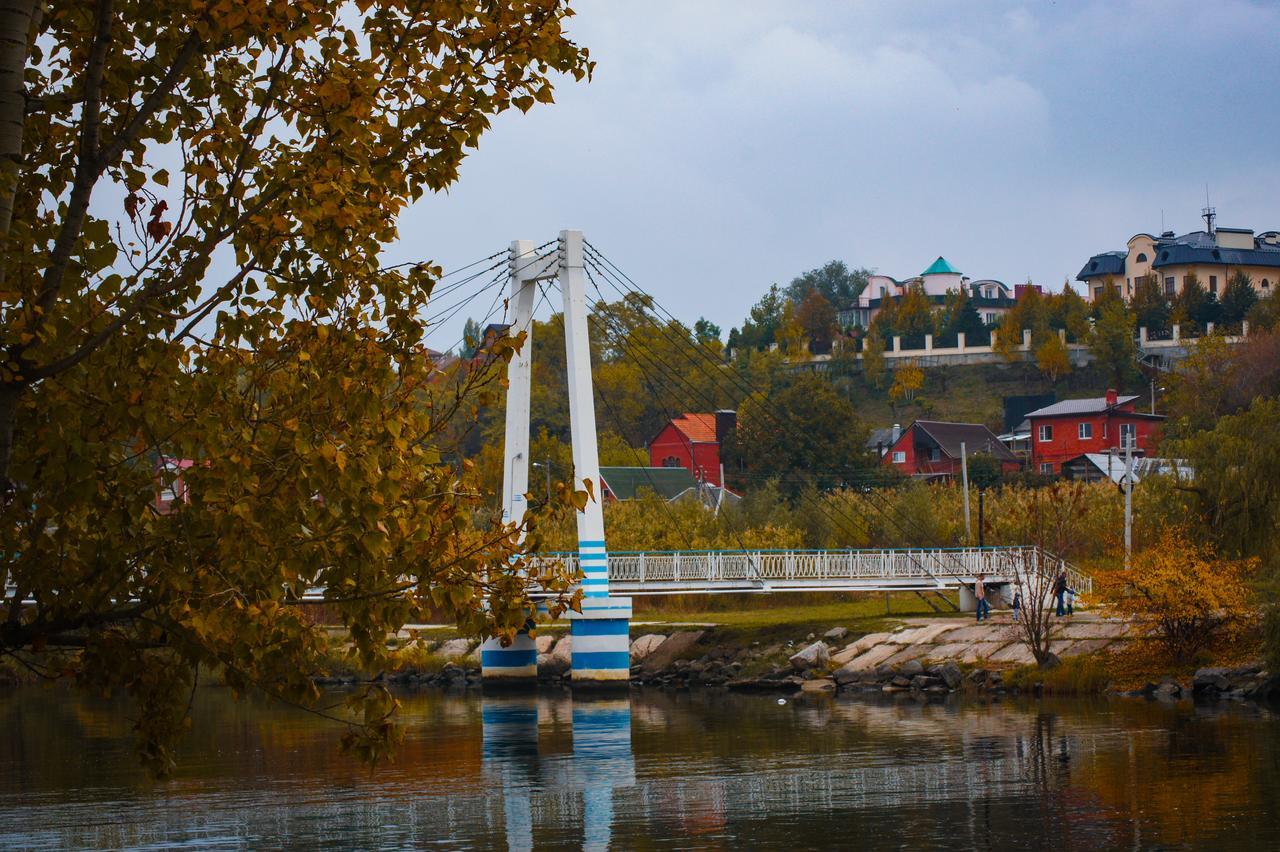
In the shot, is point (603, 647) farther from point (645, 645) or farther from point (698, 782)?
point (698, 782)

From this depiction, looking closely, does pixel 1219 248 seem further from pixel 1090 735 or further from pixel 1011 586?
pixel 1090 735

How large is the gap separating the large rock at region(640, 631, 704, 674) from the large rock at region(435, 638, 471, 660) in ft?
21.5

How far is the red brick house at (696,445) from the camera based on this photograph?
9094 cm

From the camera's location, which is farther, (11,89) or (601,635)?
(601,635)

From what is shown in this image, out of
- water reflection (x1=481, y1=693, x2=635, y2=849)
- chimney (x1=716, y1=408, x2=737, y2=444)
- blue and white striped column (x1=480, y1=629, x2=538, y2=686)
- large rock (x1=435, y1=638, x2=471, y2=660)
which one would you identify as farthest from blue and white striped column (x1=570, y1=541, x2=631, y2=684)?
chimney (x1=716, y1=408, x2=737, y2=444)

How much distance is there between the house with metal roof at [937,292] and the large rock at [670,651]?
110m

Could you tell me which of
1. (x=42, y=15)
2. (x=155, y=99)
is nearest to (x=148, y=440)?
(x=155, y=99)

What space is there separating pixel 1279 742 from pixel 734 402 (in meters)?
81.3

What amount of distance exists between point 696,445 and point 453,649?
45.9 m

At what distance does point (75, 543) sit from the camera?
8.71 metres

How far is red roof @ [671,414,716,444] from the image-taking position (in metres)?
93.8

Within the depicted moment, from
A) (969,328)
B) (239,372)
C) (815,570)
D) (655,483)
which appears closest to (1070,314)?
(969,328)

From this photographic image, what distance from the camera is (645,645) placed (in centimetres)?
4444

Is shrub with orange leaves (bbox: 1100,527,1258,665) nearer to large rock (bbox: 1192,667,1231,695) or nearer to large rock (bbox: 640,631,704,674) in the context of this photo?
large rock (bbox: 1192,667,1231,695)
